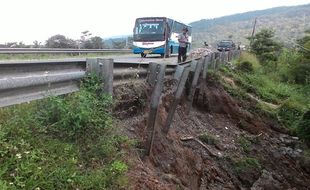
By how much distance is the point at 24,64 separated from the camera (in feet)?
14.9

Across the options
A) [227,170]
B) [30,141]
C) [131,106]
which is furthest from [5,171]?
[227,170]

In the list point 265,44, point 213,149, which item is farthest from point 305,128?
point 265,44

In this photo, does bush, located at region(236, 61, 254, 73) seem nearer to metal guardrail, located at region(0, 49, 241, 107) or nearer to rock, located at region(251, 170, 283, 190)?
rock, located at region(251, 170, 283, 190)

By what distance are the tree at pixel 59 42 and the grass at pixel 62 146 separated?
3184 cm

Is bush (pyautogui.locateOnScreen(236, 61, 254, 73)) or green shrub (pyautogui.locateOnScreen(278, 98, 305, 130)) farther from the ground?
bush (pyautogui.locateOnScreen(236, 61, 254, 73))

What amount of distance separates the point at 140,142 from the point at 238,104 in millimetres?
9293

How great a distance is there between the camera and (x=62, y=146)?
4.49 metres

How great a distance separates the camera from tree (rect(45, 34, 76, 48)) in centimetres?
3622

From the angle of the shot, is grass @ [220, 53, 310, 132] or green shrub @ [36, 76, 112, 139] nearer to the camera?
green shrub @ [36, 76, 112, 139]

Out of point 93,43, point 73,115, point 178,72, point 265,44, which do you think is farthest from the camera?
point 93,43

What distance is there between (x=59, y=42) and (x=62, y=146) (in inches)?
1312

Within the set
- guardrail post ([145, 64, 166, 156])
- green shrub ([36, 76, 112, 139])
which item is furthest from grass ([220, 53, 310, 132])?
green shrub ([36, 76, 112, 139])

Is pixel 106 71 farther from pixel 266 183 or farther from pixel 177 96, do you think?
pixel 266 183

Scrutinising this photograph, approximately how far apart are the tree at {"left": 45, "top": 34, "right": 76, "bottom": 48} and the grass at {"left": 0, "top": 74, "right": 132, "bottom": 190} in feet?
104
